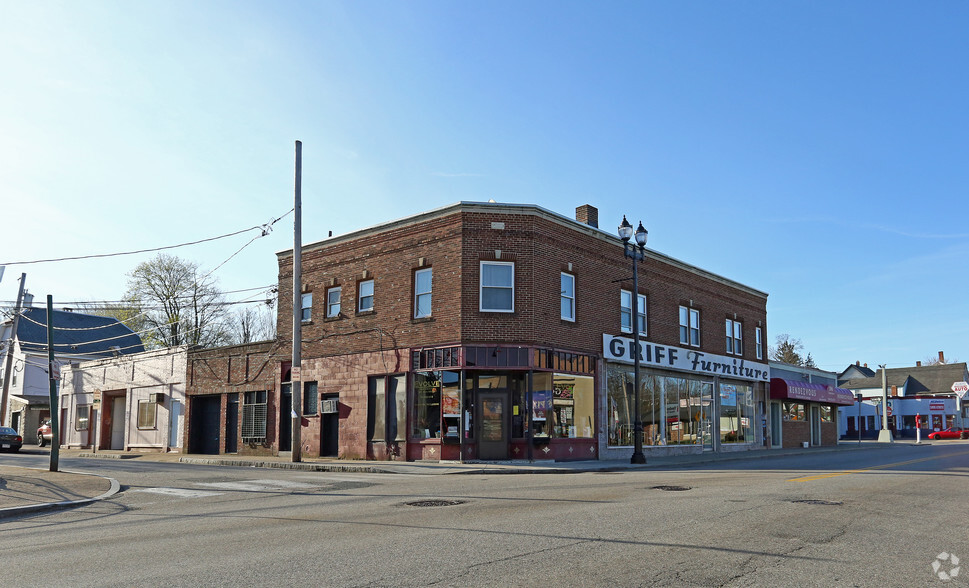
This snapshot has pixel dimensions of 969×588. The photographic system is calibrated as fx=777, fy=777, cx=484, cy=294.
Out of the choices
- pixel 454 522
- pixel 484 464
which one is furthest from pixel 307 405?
pixel 454 522

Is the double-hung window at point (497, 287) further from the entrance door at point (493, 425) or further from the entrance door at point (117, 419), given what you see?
the entrance door at point (117, 419)

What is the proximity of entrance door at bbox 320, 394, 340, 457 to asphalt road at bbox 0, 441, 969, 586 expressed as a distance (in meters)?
12.8

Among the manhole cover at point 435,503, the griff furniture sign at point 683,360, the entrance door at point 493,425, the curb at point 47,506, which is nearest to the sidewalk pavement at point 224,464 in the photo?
the curb at point 47,506

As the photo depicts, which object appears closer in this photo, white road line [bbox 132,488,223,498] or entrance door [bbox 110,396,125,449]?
white road line [bbox 132,488,223,498]

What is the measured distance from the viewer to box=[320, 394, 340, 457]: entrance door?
27984 mm

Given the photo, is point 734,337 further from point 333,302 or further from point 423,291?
point 333,302

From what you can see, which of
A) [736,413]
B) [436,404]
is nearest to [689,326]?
[736,413]

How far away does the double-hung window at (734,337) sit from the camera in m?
35.6

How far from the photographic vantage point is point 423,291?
2592 cm

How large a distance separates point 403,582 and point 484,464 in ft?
55.9

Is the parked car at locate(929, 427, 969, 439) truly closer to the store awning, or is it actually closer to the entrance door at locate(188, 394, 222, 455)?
the store awning

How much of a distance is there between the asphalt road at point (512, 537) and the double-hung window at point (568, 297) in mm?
11749

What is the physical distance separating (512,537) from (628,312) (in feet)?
70.7

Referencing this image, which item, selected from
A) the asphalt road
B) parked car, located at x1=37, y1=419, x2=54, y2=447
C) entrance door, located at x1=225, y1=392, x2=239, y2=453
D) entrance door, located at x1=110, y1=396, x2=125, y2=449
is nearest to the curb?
the asphalt road
